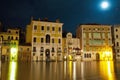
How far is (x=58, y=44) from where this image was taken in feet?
176

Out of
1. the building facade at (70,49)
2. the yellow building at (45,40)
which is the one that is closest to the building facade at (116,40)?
the building facade at (70,49)

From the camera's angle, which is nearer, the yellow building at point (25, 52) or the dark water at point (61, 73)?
the dark water at point (61, 73)

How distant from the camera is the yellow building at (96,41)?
191 feet

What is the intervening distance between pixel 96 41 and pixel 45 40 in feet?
55.6

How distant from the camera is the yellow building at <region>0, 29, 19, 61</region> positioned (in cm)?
4931

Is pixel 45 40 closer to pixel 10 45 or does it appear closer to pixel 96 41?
pixel 10 45

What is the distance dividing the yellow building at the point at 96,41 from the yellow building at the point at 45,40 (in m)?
8.79

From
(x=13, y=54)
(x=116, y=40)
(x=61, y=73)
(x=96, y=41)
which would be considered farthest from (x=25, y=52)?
(x=61, y=73)

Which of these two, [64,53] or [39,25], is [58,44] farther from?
[39,25]

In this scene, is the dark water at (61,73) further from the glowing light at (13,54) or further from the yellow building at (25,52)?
the yellow building at (25,52)

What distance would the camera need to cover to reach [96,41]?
195 ft

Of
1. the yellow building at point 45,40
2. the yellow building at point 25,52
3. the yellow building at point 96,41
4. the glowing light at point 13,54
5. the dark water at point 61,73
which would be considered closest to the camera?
the dark water at point 61,73

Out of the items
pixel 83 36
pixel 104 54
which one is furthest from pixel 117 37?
pixel 83 36

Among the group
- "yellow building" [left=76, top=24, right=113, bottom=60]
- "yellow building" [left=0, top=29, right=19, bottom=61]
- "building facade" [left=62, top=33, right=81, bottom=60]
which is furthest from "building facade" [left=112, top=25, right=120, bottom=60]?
"yellow building" [left=0, top=29, right=19, bottom=61]
